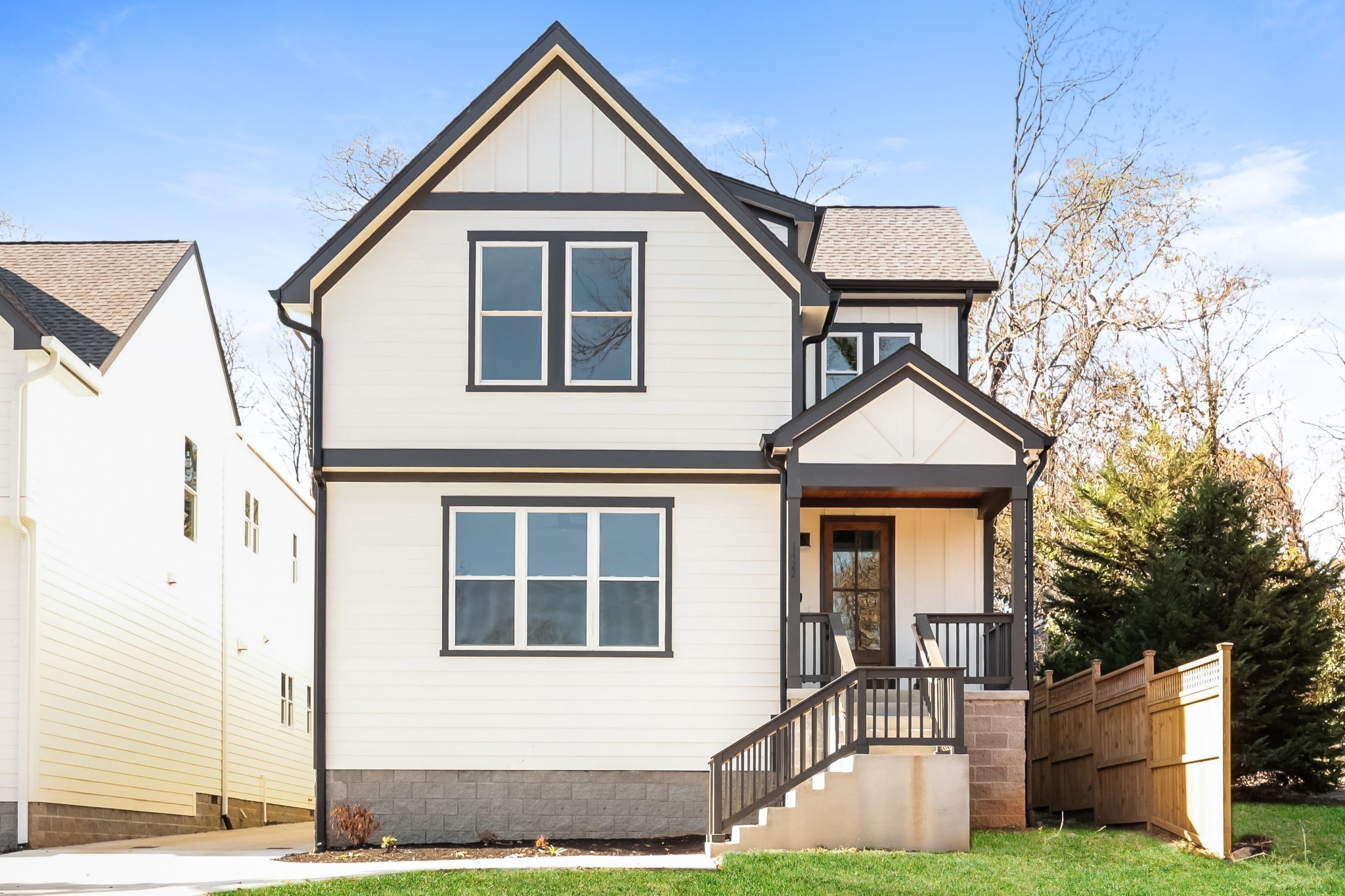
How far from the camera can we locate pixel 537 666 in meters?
15.6

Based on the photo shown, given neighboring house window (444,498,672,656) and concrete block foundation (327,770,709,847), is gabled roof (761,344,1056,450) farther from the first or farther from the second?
concrete block foundation (327,770,709,847)

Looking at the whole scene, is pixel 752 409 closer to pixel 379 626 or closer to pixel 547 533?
pixel 547 533

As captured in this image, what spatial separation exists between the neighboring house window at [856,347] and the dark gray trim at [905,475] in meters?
3.07

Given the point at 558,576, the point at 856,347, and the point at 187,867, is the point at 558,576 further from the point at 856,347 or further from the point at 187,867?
the point at 856,347

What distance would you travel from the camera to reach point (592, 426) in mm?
15922

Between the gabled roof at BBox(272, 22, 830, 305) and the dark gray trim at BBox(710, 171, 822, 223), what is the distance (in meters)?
1.50

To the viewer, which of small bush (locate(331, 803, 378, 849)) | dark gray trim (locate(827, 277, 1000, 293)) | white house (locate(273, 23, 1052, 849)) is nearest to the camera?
small bush (locate(331, 803, 378, 849))

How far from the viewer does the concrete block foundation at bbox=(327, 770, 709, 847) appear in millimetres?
15281

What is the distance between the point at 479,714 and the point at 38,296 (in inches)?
332

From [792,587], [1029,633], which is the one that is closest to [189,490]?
[792,587]

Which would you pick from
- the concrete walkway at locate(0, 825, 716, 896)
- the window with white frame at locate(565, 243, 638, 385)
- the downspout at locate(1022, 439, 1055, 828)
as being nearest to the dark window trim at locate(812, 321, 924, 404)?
the downspout at locate(1022, 439, 1055, 828)

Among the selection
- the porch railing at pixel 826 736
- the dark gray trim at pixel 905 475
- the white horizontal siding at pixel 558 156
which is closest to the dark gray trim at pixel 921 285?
the white horizontal siding at pixel 558 156

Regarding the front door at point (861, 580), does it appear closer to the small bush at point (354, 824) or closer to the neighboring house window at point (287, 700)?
the small bush at point (354, 824)

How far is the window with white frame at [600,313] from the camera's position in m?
16.1
